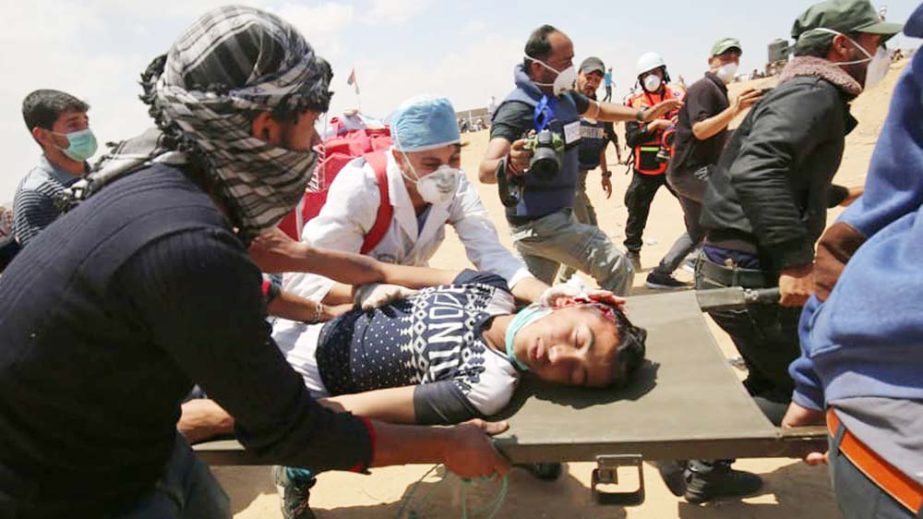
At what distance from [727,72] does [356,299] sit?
3.61 metres

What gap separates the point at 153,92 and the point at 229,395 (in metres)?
0.67

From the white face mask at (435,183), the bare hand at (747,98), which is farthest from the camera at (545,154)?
the bare hand at (747,98)

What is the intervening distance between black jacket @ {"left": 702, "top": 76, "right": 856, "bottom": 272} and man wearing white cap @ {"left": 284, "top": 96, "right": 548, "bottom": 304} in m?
0.91

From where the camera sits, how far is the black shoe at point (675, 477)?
2752mm

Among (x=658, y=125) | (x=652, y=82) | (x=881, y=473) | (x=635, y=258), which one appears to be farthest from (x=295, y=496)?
(x=652, y=82)

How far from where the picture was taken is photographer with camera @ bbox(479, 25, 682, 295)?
3.59 meters

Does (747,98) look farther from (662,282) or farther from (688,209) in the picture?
(662,282)

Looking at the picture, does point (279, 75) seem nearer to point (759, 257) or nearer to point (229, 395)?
point (229, 395)

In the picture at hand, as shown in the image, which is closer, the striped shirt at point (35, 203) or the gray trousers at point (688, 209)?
the striped shirt at point (35, 203)

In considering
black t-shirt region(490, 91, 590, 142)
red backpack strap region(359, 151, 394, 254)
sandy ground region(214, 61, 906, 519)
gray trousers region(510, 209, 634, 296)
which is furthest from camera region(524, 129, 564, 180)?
sandy ground region(214, 61, 906, 519)

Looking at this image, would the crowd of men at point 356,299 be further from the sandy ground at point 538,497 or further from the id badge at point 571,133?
the id badge at point 571,133

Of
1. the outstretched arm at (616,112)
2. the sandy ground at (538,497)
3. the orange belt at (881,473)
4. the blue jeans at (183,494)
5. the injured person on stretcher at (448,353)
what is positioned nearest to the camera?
the orange belt at (881,473)

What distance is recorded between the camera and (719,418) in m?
1.79

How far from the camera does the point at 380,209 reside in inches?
101
